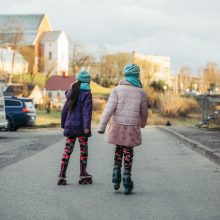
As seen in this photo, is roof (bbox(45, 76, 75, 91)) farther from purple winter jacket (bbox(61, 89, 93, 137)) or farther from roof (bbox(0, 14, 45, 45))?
purple winter jacket (bbox(61, 89, 93, 137))

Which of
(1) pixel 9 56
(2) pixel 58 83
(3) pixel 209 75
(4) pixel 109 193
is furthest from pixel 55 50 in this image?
(4) pixel 109 193

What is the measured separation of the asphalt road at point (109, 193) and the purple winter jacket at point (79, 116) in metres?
0.83

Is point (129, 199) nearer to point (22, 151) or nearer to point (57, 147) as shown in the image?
point (22, 151)

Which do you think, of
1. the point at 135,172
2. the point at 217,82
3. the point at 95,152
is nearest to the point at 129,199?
the point at 135,172

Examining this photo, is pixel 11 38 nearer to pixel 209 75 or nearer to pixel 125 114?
pixel 209 75

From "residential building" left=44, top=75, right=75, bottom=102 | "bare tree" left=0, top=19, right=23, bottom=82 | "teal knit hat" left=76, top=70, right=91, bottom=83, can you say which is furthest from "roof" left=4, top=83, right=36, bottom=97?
"teal knit hat" left=76, top=70, right=91, bottom=83

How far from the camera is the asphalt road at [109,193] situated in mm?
7402

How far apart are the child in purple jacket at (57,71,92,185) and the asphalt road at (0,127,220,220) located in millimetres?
410

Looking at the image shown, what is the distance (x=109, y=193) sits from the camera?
909 cm

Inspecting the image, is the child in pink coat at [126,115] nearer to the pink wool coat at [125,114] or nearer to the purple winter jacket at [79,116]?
the pink wool coat at [125,114]

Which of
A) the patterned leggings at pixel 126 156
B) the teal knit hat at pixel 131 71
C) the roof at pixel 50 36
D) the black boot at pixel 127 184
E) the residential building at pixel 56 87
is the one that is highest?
the roof at pixel 50 36

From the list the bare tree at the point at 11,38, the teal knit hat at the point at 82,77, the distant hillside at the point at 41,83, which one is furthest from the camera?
the distant hillside at the point at 41,83

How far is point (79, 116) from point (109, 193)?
1.48 metres

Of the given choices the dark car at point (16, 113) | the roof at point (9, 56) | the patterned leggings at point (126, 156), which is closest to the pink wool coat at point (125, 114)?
the patterned leggings at point (126, 156)
